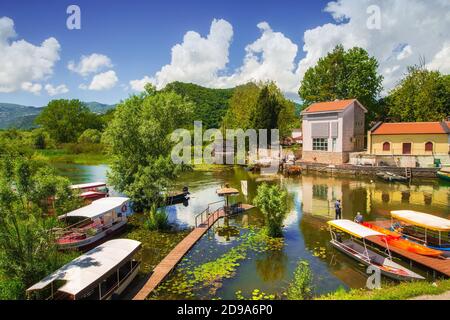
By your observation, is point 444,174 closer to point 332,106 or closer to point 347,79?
point 332,106

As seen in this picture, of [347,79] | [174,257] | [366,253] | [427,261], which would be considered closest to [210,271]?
[174,257]

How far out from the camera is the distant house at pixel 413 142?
151 ft

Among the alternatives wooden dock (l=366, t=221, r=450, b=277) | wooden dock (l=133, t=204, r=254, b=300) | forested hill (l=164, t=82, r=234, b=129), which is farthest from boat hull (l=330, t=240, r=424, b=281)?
forested hill (l=164, t=82, r=234, b=129)

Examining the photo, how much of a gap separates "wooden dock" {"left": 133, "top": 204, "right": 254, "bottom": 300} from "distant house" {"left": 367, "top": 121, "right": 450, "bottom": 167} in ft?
115

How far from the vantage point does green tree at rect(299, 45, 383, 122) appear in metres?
63.5

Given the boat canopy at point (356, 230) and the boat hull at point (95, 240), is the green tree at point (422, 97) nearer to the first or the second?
the boat canopy at point (356, 230)

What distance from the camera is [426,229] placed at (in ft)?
59.7

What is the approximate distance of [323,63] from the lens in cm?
6656

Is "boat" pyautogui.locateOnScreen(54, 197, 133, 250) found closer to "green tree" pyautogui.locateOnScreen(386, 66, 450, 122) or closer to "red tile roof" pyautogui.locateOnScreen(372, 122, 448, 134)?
"red tile roof" pyautogui.locateOnScreen(372, 122, 448, 134)

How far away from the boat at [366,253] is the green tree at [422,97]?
169 ft

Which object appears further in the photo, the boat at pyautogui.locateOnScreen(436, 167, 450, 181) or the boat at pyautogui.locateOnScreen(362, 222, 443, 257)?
the boat at pyautogui.locateOnScreen(436, 167, 450, 181)

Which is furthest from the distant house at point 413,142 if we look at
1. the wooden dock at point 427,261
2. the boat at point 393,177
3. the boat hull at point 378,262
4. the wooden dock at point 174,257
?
the wooden dock at point 174,257

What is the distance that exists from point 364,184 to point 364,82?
3185cm

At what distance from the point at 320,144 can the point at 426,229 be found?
39.2 metres
